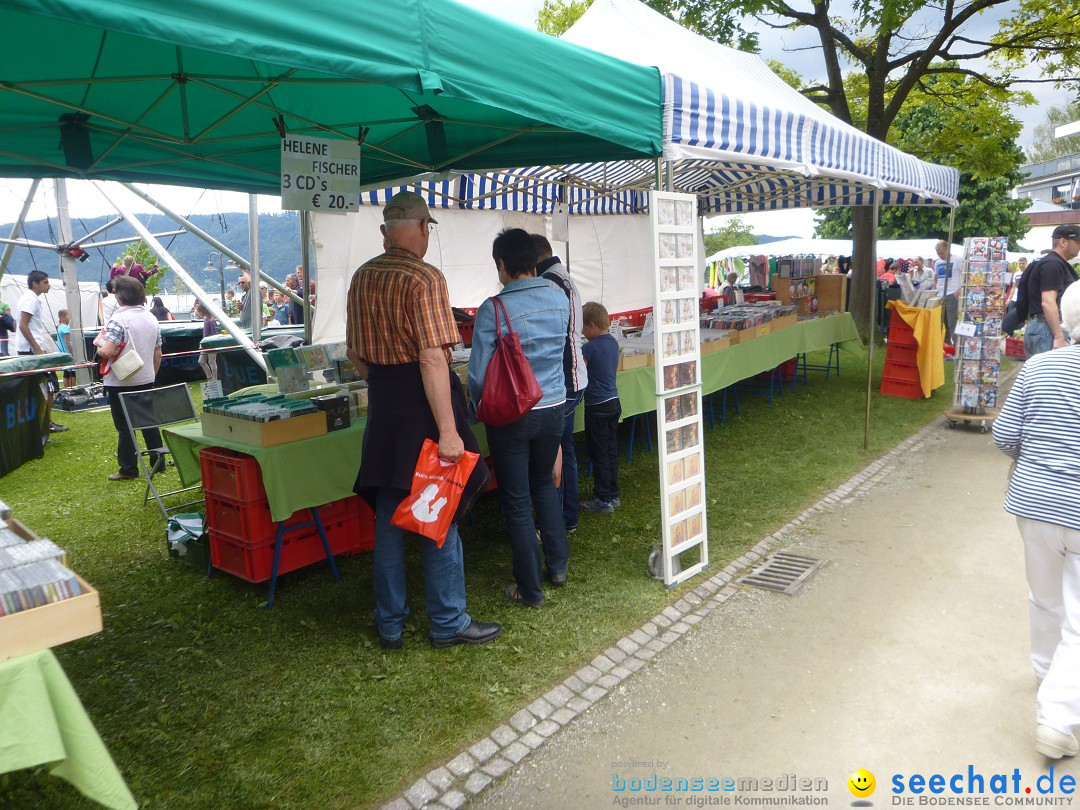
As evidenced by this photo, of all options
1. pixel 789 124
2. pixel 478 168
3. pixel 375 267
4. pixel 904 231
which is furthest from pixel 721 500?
pixel 904 231

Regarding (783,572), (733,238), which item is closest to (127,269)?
(783,572)

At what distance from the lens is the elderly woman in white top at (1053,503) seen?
Result: 8.63 feet

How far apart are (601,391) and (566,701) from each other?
2467 millimetres

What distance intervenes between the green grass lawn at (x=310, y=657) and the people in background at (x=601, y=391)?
1.50 ft

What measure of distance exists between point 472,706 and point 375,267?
6.31 ft

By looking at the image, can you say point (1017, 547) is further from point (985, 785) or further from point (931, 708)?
point (985, 785)

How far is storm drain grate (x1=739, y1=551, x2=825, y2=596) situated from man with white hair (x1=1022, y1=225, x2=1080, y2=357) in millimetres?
3032

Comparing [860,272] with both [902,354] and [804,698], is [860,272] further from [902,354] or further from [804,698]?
[804,698]

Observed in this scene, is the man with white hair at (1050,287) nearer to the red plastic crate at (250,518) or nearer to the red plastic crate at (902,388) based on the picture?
the red plastic crate at (902,388)

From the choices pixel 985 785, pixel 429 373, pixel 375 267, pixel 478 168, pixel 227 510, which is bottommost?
pixel 985 785

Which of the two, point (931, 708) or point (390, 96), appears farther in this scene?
point (390, 96)

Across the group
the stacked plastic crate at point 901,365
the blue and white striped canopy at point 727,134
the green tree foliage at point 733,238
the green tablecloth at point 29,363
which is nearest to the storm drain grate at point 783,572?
the blue and white striped canopy at point 727,134

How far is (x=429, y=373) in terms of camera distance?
10.7ft

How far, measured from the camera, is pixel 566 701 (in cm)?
324
